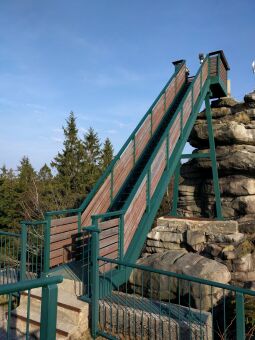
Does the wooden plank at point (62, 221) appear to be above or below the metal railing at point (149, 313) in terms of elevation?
above

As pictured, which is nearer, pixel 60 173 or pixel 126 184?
pixel 126 184

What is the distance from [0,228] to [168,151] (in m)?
22.7

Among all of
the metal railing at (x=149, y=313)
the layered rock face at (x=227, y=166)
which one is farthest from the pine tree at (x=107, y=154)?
the metal railing at (x=149, y=313)

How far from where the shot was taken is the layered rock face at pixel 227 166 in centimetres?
1352

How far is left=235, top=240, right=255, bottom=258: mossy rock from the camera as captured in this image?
10.0 metres

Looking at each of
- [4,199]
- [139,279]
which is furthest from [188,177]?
[4,199]

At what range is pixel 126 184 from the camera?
8.77m

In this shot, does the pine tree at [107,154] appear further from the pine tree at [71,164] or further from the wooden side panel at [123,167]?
the wooden side panel at [123,167]

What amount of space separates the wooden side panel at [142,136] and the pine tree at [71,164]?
1995 centimetres

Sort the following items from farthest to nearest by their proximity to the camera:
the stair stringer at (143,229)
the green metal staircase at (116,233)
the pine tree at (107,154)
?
the pine tree at (107,154), the stair stringer at (143,229), the green metal staircase at (116,233)

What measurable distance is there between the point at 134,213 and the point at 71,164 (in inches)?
1010

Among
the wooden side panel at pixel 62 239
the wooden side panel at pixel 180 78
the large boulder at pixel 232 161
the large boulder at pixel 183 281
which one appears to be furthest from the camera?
the large boulder at pixel 232 161

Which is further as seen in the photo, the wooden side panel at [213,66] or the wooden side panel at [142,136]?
the wooden side panel at [213,66]

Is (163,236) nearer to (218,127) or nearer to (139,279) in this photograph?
(139,279)
